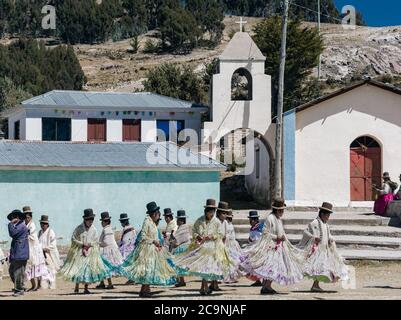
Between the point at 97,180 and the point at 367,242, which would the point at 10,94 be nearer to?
the point at 97,180

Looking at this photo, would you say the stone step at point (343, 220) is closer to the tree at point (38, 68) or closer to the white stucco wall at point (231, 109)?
the white stucco wall at point (231, 109)

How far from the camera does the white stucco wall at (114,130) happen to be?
128ft

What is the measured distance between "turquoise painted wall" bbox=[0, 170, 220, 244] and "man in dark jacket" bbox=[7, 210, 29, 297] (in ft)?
36.5

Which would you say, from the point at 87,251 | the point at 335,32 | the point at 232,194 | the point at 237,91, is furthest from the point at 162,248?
the point at 335,32

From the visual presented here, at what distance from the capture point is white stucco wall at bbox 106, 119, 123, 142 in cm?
3897

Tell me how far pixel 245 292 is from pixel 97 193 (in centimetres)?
1420

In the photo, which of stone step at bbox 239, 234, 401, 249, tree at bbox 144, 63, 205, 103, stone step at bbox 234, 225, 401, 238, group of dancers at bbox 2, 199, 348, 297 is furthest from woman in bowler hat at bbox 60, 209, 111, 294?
tree at bbox 144, 63, 205, 103

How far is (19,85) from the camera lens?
244 feet

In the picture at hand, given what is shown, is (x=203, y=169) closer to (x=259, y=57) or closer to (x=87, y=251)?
(x=259, y=57)

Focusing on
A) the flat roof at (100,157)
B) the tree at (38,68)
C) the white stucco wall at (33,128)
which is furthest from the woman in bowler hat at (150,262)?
the tree at (38,68)

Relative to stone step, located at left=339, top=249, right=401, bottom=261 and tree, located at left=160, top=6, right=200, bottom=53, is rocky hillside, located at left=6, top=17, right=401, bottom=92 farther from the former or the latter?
stone step, located at left=339, top=249, right=401, bottom=261

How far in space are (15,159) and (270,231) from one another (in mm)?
15981

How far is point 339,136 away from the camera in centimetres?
3431

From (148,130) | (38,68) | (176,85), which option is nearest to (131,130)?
(148,130)
